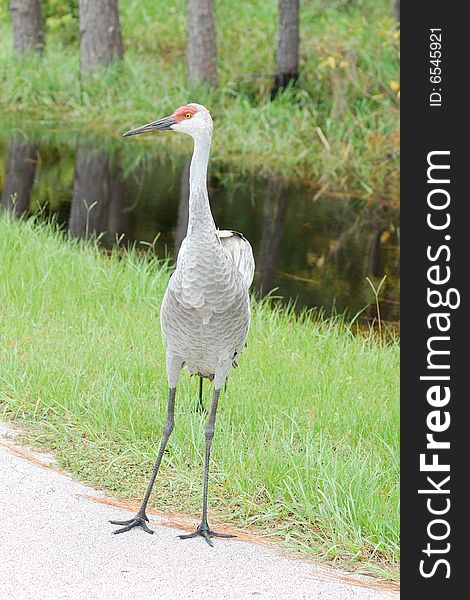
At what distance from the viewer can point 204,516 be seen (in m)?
4.30

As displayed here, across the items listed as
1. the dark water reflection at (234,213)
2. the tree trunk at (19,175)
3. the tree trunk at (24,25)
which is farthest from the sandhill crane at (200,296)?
the tree trunk at (24,25)

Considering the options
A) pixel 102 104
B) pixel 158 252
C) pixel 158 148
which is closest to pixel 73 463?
pixel 158 252

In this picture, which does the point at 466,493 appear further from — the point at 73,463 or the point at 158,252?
the point at 158,252

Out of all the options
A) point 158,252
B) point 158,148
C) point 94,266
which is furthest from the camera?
point 158,148

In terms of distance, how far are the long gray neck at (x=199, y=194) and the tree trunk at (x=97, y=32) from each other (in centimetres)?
1297

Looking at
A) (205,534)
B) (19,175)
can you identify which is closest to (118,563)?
(205,534)

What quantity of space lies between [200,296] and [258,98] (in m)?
12.3

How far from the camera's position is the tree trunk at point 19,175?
37.2 ft

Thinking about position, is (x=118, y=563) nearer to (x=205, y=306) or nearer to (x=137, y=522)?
(x=137, y=522)

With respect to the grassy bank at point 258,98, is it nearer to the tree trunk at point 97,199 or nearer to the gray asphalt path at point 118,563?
the tree trunk at point 97,199

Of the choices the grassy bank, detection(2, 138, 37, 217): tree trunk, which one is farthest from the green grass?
the grassy bank

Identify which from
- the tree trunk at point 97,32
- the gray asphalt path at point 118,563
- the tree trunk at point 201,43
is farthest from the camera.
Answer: the tree trunk at point 97,32

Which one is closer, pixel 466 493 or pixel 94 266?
pixel 466 493

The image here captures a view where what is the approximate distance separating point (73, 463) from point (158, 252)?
5.49 meters
